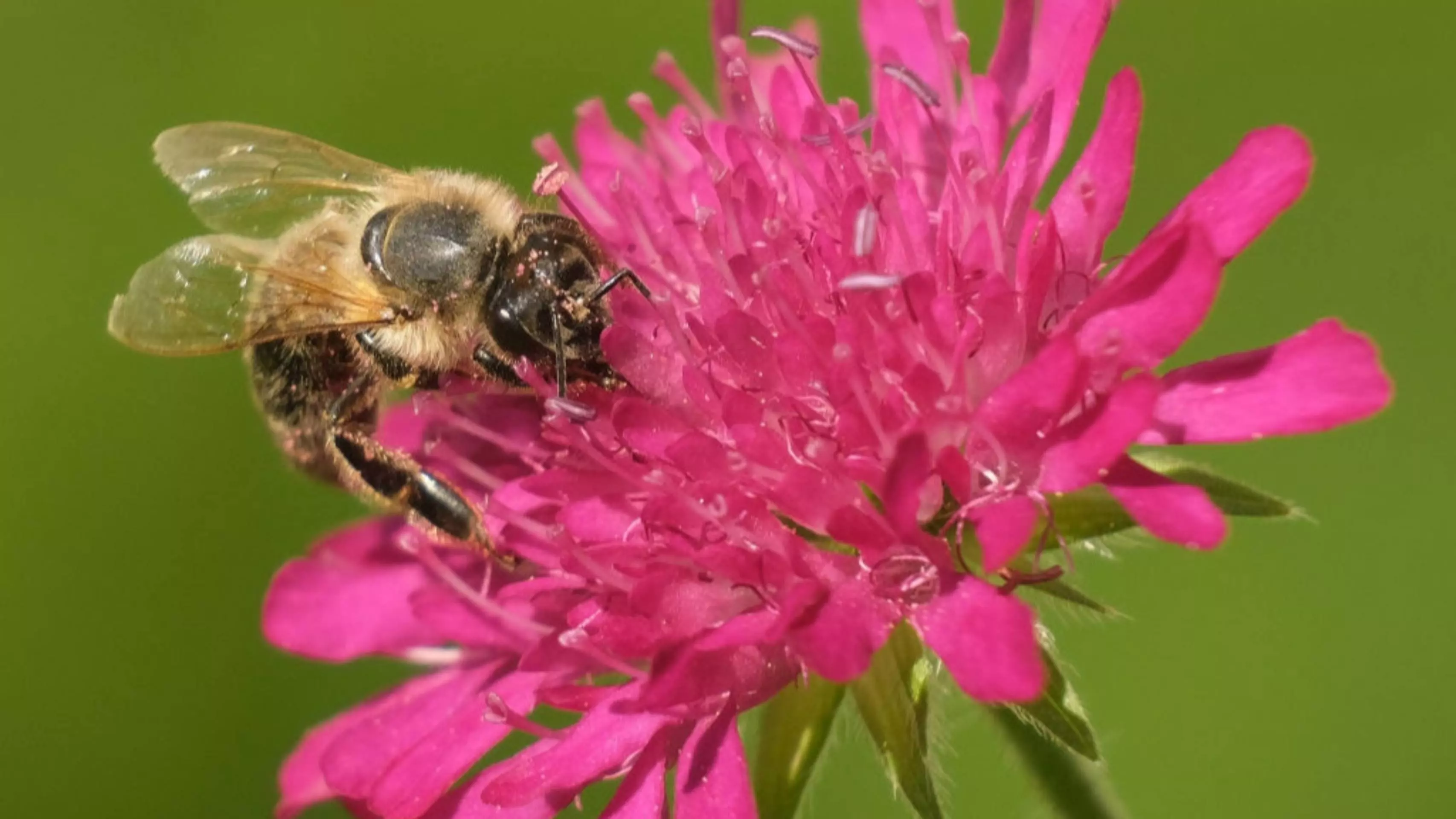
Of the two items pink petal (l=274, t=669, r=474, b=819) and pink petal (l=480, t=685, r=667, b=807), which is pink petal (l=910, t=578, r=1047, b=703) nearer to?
pink petal (l=480, t=685, r=667, b=807)

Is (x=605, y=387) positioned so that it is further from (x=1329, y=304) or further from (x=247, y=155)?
(x=1329, y=304)

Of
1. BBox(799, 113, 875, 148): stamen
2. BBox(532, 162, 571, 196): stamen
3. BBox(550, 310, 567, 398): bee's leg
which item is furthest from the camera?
BBox(532, 162, 571, 196): stamen

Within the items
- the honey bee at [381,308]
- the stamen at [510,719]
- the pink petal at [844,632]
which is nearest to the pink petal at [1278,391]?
the pink petal at [844,632]

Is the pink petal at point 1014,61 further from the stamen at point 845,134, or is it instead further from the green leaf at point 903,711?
the green leaf at point 903,711

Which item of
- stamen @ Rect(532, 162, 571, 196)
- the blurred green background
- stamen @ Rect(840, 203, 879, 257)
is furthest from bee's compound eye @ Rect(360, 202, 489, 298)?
the blurred green background

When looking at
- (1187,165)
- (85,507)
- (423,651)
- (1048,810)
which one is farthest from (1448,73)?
(85,507)

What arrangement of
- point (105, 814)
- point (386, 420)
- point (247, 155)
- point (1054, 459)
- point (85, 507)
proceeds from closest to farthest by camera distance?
Answer: point (1054, 459), point (247, 155), point (386, 420), point (105, 814), point (85, 507)

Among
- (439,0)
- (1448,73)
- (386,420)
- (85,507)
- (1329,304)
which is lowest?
(1329,304)
